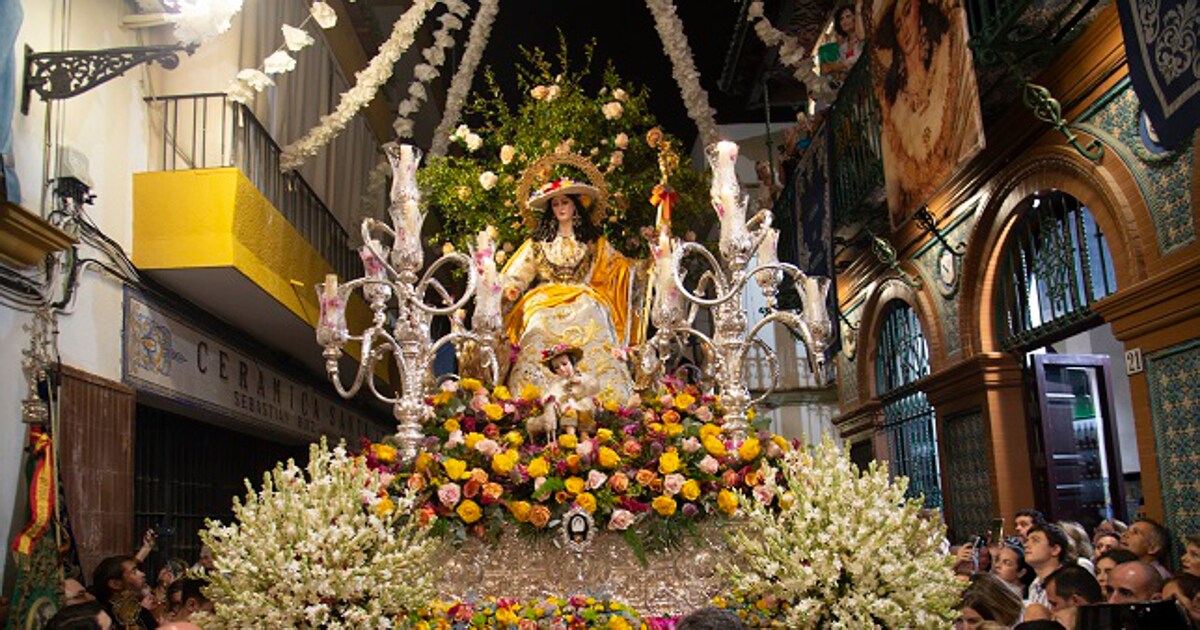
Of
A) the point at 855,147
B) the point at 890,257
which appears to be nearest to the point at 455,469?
the point at 855,147

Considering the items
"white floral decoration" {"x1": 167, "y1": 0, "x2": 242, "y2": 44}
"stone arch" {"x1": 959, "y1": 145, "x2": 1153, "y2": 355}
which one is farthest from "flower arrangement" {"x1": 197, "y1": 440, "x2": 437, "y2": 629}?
"stone arch" {"x1": 959, "y1": 145, "x2": 1153, "y2": 355}

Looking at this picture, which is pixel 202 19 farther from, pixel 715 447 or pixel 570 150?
pixel 570 150

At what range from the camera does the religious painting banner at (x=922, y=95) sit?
9.02 metres

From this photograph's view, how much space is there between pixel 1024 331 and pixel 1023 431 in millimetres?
932

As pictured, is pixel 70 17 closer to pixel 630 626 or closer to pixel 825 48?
pixel 630 626

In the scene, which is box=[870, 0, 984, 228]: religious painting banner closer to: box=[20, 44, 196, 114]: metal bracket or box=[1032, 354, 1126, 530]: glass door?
box=[1032, 354, 1126, 530]: glass door

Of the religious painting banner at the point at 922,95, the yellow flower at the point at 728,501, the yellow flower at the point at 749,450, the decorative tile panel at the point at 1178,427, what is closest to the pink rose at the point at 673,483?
the yellow flower at the point at 728,501

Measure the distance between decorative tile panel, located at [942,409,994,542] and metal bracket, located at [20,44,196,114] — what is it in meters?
7.48

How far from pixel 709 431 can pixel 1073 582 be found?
7.36ft

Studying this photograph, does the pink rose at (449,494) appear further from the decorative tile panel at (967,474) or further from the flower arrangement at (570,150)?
the decorative tile panel at (967,474)

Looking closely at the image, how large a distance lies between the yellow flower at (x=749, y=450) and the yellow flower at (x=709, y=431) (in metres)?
0.22

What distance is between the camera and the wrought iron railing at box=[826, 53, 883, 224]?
471 inches

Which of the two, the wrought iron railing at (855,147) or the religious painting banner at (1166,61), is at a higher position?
the wrought iron railing at (855,147)

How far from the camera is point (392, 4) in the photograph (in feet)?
56.6
